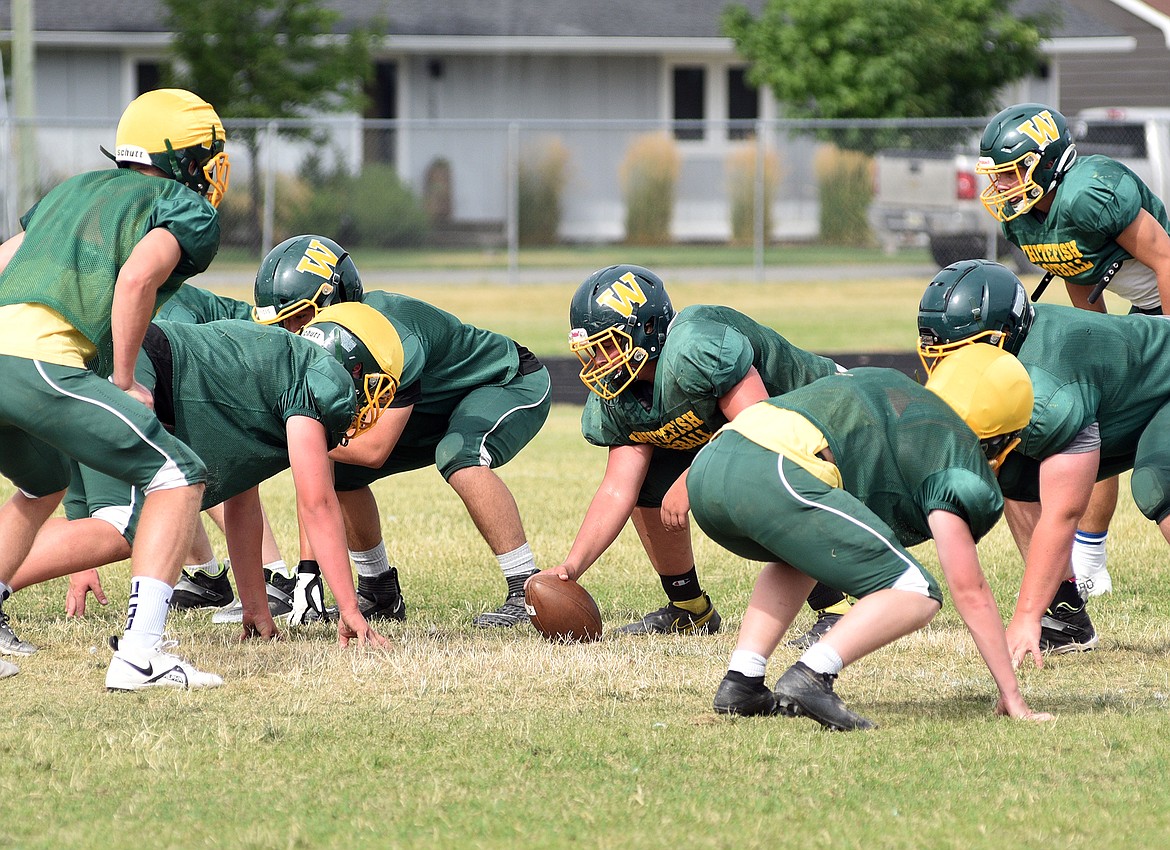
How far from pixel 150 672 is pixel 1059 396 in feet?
11.1

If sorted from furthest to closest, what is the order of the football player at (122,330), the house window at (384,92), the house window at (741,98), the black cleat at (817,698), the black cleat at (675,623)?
the house window at (741,98), the house window at (384,92), the black cleat at (675,623), the football player at (122,330), the black cleat at (817,698)

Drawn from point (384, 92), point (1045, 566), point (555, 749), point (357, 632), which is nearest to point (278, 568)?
point (357, 632)

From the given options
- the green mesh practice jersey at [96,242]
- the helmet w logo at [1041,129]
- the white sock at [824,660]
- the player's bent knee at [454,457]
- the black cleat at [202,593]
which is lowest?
the black cleat at [202,593]

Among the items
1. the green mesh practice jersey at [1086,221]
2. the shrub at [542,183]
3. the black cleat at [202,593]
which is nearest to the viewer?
the green mesh practice jersey at [1086,221]

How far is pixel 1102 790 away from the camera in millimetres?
4391

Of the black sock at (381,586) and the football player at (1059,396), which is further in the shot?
the black sock at (381,586)

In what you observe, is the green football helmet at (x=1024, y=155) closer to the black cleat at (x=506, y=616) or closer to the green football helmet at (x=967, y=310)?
the green football helmet at (x=967, y=310)

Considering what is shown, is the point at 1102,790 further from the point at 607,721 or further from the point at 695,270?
the point at 695,270

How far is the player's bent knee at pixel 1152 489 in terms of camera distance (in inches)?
225

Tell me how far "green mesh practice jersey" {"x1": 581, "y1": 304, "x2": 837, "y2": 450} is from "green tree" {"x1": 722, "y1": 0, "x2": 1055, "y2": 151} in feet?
67.8

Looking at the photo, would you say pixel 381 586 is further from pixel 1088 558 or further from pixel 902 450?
pixel 1088 558

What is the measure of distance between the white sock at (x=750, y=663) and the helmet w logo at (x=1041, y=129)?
9.86 feet

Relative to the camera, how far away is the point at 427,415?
7191 millimetres

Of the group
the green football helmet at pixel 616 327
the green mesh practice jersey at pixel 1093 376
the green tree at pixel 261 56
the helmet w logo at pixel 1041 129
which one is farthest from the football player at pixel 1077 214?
the green tree at pixel 261 56
